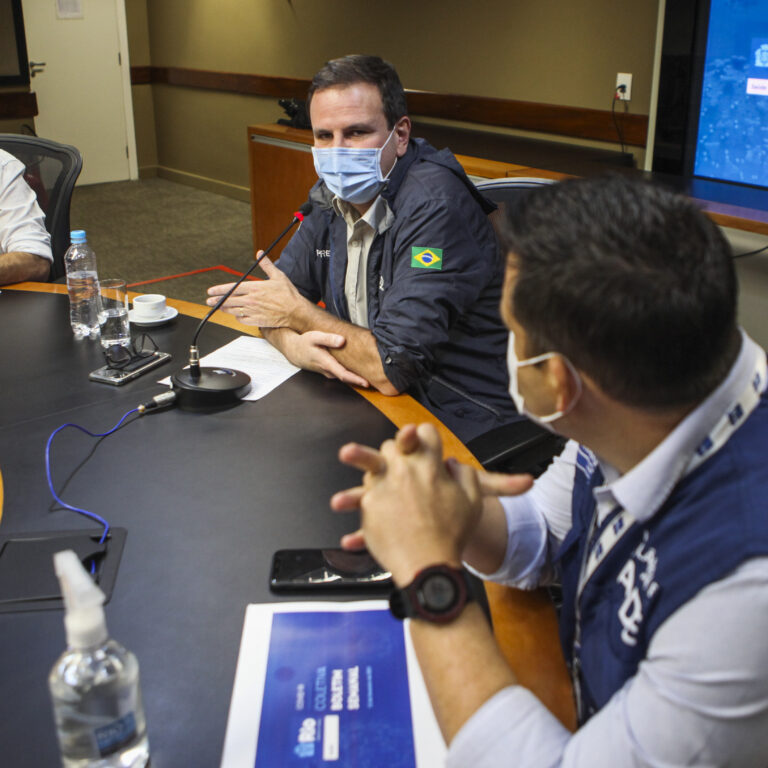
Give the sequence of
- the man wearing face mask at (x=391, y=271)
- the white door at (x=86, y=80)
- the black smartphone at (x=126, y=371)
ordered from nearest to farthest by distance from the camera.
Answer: the black smartphone at (x=126, y=371) < the man wearing face mask at (x=391, y=271) < the white door at (x=86, y=80)

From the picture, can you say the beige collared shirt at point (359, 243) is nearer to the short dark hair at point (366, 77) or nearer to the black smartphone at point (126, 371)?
the short dark hair at point (366, 77)

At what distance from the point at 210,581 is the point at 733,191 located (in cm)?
252

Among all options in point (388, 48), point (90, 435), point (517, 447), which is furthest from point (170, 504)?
point (388, 48)

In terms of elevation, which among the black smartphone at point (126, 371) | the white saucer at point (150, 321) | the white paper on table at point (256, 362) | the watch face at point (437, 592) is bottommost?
the white paper on table at point (256, 362)

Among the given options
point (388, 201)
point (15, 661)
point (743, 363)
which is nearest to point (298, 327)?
point (388, 201)

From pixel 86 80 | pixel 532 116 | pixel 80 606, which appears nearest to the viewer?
pixel 80 606

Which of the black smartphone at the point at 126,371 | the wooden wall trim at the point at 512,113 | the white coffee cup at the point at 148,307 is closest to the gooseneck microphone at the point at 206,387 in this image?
the black smartphone at the point at 126,371

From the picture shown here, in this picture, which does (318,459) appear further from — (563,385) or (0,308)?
(0,308)

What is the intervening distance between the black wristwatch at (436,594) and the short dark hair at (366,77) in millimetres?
1341

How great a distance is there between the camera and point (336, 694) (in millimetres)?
796

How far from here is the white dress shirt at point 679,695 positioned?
63 centimetres

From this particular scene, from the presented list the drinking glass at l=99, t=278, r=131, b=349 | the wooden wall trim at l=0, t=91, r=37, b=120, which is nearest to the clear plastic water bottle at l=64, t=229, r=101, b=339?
the drinking glass at l=99, t=278, r=131, b=349

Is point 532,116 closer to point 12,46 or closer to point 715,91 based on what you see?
point 715,91

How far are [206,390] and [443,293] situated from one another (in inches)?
21.6
